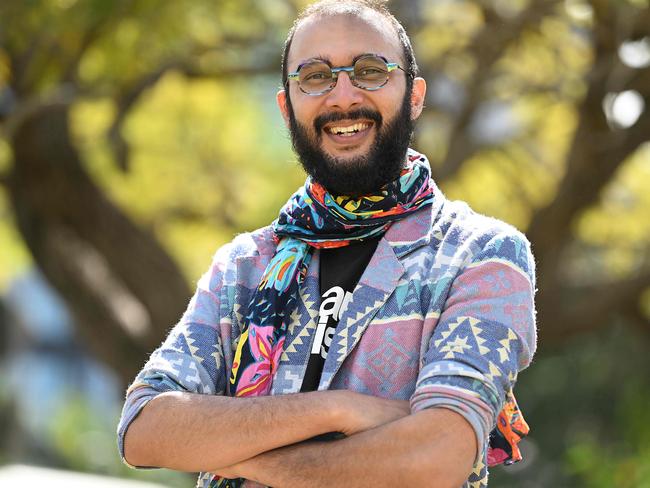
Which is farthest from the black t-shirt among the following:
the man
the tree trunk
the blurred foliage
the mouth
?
the blurred foliage

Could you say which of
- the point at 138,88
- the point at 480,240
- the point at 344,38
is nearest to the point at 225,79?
the point at 138,88

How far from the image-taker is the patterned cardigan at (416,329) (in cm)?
209

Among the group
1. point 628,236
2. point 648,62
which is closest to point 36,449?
point 628,236

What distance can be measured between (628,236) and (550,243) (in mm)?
2191

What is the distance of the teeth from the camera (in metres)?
2.37

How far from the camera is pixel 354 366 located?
221 centimetres

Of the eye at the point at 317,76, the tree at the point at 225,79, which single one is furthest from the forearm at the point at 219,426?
the tree at the point at 225,79

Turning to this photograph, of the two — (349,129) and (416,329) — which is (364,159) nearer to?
(349,129)

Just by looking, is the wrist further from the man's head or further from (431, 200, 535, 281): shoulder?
the man's head

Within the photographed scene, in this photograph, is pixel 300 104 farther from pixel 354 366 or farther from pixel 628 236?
pixel 628 236

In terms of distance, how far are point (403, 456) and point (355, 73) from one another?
0.85 metres

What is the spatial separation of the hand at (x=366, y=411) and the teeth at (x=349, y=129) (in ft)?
1.98

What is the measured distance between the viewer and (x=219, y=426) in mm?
2152

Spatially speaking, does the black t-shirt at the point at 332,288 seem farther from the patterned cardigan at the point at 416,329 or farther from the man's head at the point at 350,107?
the man's head at the point at 350,107
